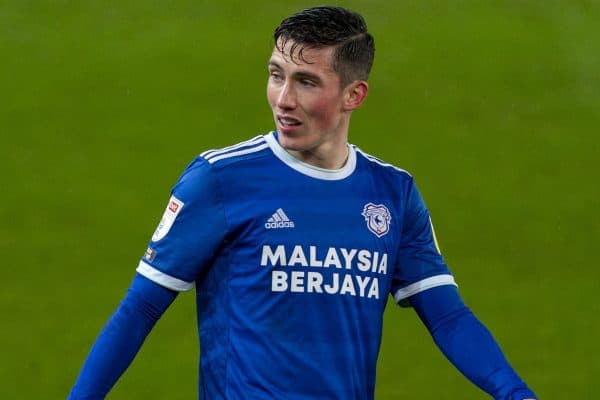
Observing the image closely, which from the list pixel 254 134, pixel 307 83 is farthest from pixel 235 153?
pixel 254 134

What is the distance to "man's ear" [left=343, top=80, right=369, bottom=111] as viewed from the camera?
12.8ft

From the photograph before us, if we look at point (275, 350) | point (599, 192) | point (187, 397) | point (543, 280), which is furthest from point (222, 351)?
point (599, 192)

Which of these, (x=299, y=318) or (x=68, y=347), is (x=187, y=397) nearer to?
(x=68, y=347)

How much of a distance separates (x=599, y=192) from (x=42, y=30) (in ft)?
10.1

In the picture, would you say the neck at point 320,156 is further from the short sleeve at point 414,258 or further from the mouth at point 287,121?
the short sleeve at point 414,258

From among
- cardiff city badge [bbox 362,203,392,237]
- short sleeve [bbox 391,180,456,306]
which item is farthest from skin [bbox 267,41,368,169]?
short sleeve [bbox 391,180,456,306]

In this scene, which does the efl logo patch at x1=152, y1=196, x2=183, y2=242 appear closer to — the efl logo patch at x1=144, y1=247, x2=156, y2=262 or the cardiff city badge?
the efl logo patch at x1=144, y1=247, x2=156, y2=262

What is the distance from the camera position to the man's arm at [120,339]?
3.69 metres

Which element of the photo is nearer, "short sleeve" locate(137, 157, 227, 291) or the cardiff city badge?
"short sleeve" locate(137, 157, 227, 291)

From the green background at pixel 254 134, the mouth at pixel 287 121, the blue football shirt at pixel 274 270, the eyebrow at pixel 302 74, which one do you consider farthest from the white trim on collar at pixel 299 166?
the green background at pixel 254 134

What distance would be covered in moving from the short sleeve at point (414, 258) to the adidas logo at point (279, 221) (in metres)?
0.37

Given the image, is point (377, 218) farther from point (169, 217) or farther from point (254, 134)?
point (254, 134)

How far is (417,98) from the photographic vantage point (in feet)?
26.2

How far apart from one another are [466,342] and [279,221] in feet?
2.06
